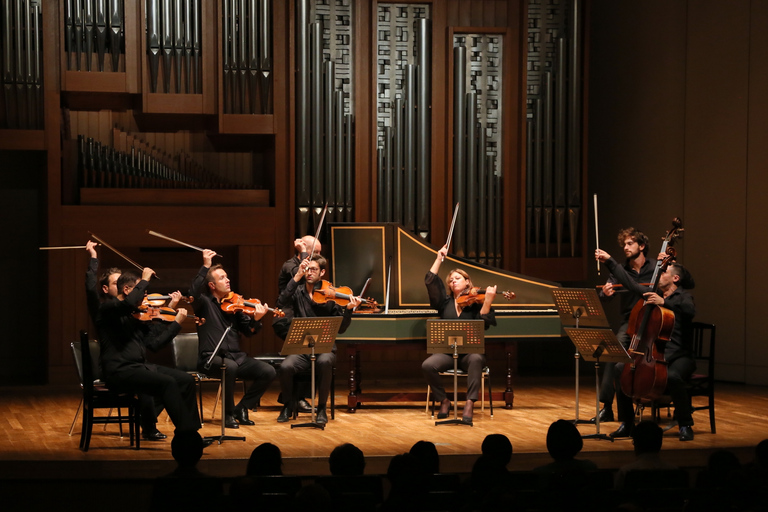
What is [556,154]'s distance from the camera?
9367mm

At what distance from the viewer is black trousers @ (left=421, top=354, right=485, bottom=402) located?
699cm

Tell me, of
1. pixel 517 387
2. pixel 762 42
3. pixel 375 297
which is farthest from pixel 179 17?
pixel 762 42

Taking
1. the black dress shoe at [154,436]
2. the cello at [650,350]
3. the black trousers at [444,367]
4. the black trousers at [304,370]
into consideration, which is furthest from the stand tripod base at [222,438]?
the cello at [650,350]

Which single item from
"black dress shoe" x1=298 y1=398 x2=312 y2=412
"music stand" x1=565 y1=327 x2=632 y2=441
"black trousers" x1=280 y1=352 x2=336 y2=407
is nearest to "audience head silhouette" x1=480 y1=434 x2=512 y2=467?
"music stand" x1=565 y1=327 x2=632 y2=441

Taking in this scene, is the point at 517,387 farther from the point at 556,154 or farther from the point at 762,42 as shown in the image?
the point at 762,42

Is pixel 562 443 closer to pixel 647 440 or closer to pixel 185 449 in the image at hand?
pixel 647 440

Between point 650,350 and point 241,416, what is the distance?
291cm

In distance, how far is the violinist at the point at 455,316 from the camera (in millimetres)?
6977

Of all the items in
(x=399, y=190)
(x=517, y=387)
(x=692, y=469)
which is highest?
(x=399, y=190)

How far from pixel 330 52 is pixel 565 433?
6377mm

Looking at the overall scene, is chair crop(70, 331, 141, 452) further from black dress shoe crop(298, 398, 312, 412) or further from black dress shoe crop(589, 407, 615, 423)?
black dress shoe crop(589, 407, 615, 423)

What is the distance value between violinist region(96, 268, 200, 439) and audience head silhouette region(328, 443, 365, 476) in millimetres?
2776

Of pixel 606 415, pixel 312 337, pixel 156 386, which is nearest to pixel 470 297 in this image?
pixel 606 415

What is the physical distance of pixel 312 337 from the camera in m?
6.36
